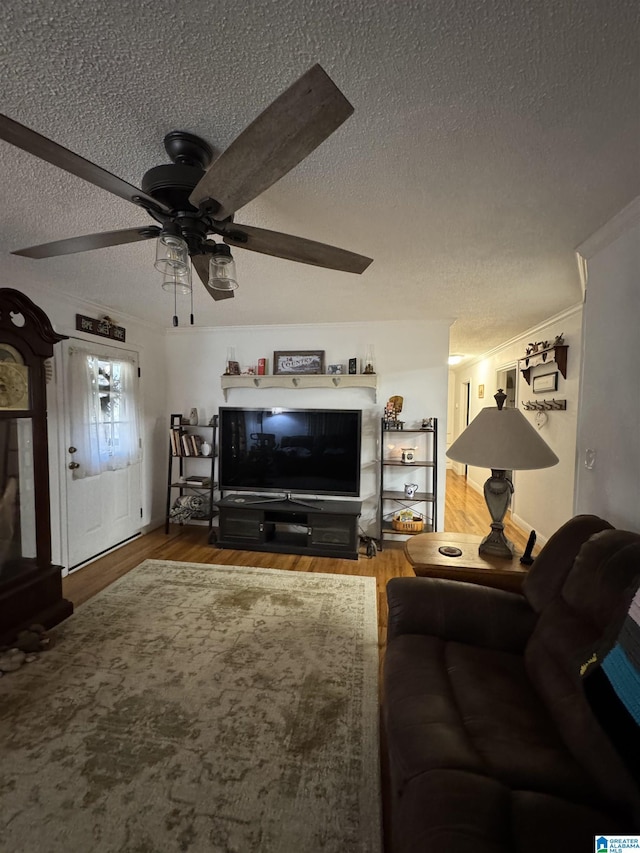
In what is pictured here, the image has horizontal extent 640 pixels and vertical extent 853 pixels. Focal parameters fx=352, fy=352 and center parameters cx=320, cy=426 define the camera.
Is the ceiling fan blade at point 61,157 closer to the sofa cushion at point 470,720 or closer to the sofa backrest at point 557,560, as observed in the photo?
the sofa cushion at point 470,720

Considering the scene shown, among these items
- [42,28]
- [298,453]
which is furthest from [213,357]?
[42,28]

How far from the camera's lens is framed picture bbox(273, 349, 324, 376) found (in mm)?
3854

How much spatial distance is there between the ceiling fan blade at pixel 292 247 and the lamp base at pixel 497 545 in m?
1.57

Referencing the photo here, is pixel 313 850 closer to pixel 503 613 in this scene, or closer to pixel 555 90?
pixel 503 613

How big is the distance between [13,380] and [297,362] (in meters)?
2.42

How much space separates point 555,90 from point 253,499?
3.52 metres

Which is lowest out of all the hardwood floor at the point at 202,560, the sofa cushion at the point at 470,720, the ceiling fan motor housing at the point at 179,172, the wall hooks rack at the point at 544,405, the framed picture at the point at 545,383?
the hardwood floor at the point at 202,560

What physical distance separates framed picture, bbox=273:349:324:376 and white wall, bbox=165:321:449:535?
68 mm

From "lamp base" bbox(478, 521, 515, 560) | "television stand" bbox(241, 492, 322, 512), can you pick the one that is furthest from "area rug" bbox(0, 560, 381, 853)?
"television stand" bbox(241, 492, 322, 512)

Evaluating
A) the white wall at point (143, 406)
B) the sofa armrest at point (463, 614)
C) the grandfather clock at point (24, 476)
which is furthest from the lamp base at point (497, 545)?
the white wall at point (143, 406)

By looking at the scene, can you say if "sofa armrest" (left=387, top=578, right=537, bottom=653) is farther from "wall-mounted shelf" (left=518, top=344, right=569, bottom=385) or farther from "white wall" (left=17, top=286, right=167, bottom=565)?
"white wall" (left=17, top=286, right=167, bottom=565)

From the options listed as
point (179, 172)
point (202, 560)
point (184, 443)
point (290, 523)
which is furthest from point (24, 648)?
point (179, 172)

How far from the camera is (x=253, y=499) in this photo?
374 cm

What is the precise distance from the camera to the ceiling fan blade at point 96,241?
Answer: 1.22 metres
